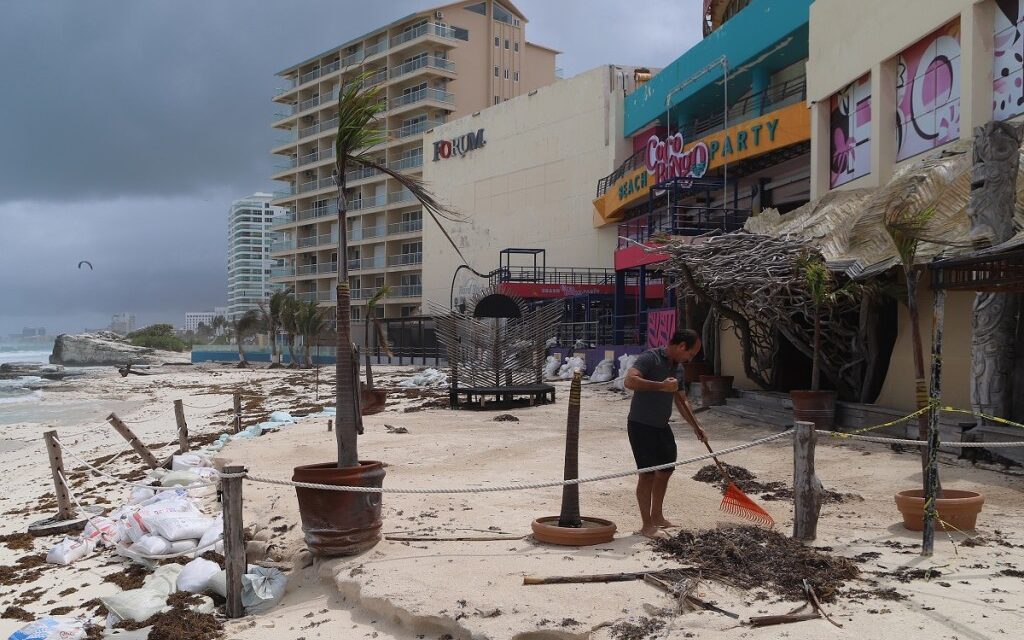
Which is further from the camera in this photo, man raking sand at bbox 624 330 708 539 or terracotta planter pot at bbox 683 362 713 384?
terracotta planter pot at bbox 683 362 713 384

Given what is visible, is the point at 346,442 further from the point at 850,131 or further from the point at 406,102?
the point at 406,102

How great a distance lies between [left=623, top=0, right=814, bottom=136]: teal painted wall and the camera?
917 inches

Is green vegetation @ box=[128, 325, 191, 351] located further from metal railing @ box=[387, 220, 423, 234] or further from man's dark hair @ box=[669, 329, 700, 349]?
man's dark hair @ box=[669, 329, 700, 349]

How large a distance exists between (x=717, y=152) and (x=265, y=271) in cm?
13773

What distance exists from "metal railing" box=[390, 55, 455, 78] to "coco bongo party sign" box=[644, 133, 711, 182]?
3356 centimetres

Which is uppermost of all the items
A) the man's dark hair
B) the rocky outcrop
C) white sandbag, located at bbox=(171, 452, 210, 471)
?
the man's dark hair

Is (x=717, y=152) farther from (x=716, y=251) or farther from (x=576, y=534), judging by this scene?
(x=576, y=534)

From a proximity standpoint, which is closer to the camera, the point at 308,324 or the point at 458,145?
the point at 308,324

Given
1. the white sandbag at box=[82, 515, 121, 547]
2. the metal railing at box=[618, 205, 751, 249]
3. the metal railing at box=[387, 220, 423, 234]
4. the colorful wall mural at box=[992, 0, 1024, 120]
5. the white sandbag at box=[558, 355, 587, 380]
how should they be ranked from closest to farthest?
the white sandbag at box=[82, 515, 121, 547] < the colorful wall mural at box=[992, 0, 1024, 120] < the metal railing at box=[618, 205, 751, 249] < the white sandbag at box=[558, 355, 587, 380] < the metal railing at box=[387, 220, 423, 234]

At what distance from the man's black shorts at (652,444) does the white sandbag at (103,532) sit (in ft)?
16.4

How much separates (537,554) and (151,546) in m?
3.64

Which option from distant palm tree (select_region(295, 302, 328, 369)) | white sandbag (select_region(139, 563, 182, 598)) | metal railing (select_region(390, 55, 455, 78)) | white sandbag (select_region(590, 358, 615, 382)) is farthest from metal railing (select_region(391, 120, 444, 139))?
white sandbag (select_region(139, 563, 182, 598))

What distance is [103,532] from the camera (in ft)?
24.9

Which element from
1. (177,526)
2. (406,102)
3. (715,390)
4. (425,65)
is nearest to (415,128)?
(406,102)
